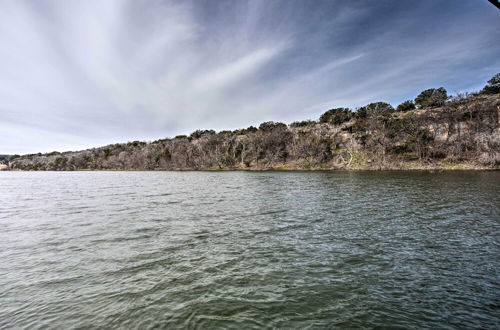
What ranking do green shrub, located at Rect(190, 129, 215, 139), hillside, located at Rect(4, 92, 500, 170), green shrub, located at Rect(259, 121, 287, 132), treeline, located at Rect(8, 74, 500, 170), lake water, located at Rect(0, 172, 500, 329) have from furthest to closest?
1. green shrub, located at Rect(190, 129, 215, 139)
2. green shrub, located at Rect(259, 121, 287, 132)
3. treeline, located at Rect(8, 74, 500, 170)
4. hillside, located at Rect(4, 92, 500, 170)
5. lake water, located at Rect(0, 172, 500, 329)

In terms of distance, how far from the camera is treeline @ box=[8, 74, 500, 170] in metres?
73.8

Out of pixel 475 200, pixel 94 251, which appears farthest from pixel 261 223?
pixel 475 200

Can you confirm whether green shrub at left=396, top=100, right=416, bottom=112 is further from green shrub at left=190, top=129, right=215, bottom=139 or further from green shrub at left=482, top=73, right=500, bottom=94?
green shrub at left=190, top=129, right=215, bottom=139

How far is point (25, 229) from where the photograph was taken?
14953mm

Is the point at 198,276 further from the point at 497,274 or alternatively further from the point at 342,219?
the point at 342,219

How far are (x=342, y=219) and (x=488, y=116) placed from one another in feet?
305

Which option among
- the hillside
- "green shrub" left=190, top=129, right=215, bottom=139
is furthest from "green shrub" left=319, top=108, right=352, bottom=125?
"green shrub" left=190, top=129, right=215, bottom=139

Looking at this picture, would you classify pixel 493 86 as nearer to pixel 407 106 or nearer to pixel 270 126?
pixel 407 106

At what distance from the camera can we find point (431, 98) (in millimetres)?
106375

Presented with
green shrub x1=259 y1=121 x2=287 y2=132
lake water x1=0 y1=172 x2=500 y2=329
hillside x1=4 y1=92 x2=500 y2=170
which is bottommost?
lake water x1=0 y1=172 x2=500 y2=329

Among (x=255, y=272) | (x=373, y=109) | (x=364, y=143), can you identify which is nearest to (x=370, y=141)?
(x=364, y=143)

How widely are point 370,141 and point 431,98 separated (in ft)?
135

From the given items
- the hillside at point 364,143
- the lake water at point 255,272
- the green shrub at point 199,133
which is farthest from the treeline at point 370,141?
the lake water at point 255,272

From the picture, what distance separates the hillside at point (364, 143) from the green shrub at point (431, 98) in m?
3.13
